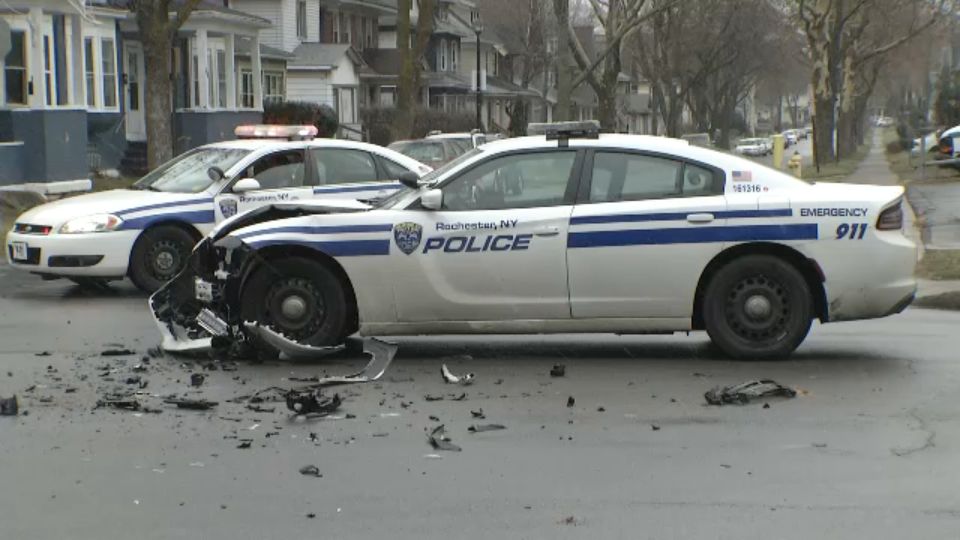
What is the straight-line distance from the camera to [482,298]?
9164 mm

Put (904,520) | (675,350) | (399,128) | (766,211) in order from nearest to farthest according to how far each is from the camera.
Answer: (904,520) → (766,211) → (675,350) → (399,128)

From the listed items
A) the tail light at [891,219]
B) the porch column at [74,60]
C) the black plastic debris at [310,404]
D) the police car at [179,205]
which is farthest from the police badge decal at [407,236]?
the porch column at [74,60]

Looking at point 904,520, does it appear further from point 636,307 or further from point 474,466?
point 636,307

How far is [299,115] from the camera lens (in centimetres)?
4553

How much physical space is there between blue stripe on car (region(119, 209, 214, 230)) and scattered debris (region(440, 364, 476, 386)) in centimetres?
534

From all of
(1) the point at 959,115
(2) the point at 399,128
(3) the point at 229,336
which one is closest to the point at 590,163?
(3) the point at 229,336

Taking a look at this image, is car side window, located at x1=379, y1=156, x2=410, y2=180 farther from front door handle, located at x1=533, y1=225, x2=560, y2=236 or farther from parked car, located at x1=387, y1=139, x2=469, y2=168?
parked car, located at x1=387, y1=139, x2=469, y2=168

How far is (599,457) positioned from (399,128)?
90.0ft

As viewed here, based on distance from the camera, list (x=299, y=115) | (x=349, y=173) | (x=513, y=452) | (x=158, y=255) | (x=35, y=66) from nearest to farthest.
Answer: (x=513, y=452) → (x=158, y=255) → (x=349, y=173) → (x=35, y=66) → (x=299, y=115)

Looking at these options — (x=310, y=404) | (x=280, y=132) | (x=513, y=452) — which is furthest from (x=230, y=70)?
(x=513, y=452)

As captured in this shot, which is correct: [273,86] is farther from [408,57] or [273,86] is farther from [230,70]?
[408,57]

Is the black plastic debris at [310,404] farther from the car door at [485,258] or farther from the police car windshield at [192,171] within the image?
the police car windshield at [192,171]

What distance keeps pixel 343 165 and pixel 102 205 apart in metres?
2.46

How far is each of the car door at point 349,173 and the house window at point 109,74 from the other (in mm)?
21864
